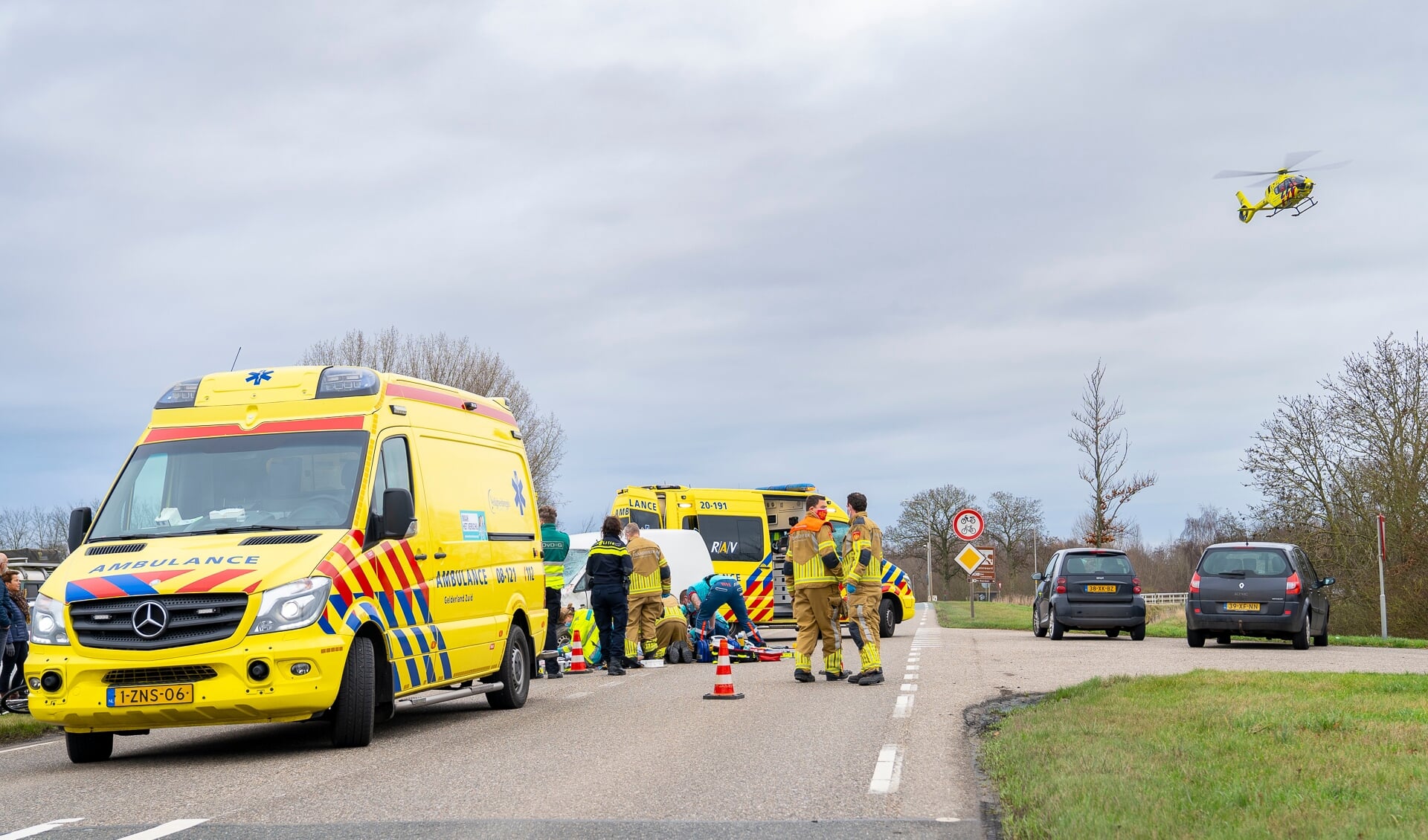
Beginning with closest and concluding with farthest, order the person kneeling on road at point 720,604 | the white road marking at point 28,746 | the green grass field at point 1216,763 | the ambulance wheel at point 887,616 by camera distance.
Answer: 1. the green grass field at point 1216,763
2. the white road marking at point 28,746
3. the person kneeling on road at point 720,604
4. the ambulance wheel at point 887,616

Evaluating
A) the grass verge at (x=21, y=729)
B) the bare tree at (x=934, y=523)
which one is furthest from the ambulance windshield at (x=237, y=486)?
the bare tree at (x=934, y=523)

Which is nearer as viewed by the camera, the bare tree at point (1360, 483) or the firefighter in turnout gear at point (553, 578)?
the firefighter in turnout gear at point (553, 578)

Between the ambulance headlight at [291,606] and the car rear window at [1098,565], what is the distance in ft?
56.4

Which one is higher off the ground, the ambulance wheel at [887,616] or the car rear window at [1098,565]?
the car rear window at [1098,565]

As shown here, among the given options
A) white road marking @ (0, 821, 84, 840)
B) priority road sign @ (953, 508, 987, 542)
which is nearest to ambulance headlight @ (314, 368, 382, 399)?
white road marking @ (0, 821, 84, 840)

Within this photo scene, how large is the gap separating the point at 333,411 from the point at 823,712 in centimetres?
476

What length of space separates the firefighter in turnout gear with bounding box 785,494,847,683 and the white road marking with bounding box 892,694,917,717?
5.78 ft

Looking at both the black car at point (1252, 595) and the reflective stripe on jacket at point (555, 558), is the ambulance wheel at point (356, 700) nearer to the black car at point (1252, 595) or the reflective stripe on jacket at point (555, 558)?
the reflective stripe on jacket at point (555, 558)

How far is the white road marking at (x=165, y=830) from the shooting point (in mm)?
6562

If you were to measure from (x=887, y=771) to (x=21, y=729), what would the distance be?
8190 millimetres

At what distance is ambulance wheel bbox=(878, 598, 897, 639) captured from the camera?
2580 centimetres

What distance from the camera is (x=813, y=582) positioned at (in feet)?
48.3

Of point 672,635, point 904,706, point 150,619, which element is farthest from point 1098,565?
point 150,619

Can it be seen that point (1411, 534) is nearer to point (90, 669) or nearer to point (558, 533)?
point (558, 533)
